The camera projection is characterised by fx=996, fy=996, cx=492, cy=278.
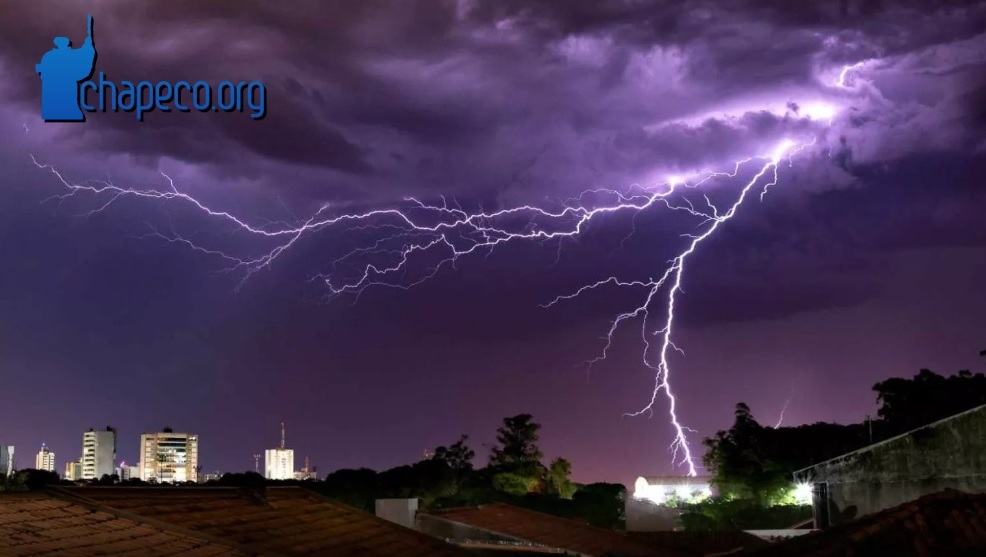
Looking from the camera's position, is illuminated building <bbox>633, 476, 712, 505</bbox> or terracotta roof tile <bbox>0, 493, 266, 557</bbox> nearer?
terracotta roof tile <bbox>0, 493, 266, 557</bbox>

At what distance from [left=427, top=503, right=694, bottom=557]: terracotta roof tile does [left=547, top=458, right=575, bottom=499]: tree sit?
115 ft

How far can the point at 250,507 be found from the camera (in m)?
11.0

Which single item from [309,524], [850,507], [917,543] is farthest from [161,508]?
[850,507]

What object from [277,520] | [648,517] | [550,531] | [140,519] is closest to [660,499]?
[648,517]

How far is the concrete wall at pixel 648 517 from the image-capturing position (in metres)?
37.3

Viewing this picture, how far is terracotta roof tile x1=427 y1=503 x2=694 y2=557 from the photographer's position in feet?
63.0

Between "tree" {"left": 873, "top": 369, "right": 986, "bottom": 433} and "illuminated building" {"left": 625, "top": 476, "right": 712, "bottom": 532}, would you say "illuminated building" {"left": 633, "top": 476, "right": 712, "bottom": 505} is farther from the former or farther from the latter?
"tree" {"left": 873, "top": 369, "right": 986, "bottom": 433}

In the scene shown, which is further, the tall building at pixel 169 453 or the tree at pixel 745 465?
the tall building at pixel 169 453

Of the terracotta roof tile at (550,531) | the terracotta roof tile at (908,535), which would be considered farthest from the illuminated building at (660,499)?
the terracotta roof tile at (908,535)

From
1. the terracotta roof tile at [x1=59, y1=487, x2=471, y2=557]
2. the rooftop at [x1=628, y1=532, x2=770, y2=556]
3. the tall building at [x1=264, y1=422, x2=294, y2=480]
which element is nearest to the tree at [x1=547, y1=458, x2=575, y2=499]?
the rooftop at [x1=628, y1=532, x2=770, y2=556]

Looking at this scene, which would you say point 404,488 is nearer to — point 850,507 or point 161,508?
point 850,507

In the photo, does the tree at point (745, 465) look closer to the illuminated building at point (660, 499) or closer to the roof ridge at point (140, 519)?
the illuminated building at point (660, 499)

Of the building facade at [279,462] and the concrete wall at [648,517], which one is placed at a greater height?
the building facade at [279,462]

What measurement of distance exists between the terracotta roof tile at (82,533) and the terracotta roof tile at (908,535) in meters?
5.29
